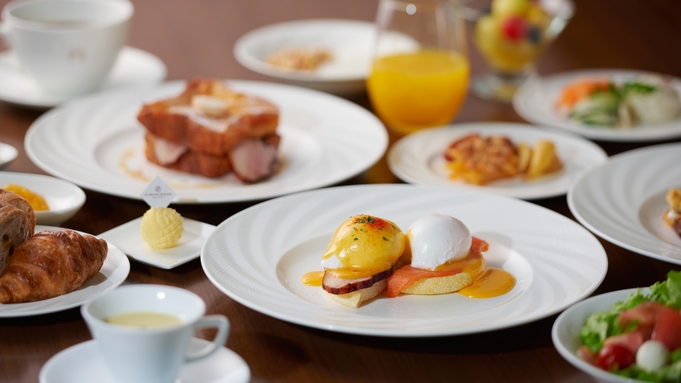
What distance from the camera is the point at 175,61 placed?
10.0 ft

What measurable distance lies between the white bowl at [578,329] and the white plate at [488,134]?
26.6 inches

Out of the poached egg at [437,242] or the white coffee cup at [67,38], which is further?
the white coffee cup at [67,38]

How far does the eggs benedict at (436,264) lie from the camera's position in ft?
4.63

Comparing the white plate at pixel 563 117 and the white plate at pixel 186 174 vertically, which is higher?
the white plate at pixel 563 117

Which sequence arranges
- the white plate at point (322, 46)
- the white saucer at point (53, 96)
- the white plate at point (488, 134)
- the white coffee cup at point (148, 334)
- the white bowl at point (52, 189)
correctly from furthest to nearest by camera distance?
the white plate at point (322, 46)
the white saucer at point (53, 96)
the white plate at point (488, 134)
the white bowl at point (52, 189)
the white coffee cup at point (148, 334)

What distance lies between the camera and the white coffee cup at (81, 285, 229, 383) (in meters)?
1.03

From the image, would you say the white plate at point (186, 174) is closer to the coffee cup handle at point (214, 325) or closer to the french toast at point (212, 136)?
the french toast at point (212, 136)

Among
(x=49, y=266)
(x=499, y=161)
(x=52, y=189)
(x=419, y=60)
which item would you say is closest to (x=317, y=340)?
(x=49, y=266)

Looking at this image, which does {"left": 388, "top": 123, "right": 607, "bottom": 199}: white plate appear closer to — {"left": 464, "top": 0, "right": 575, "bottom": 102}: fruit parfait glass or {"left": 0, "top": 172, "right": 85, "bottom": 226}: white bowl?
{"left": 464, "top": 0, "right": 575, "bottom": 102}: fruit parfait glass

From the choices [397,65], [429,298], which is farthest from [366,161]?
[429,298]

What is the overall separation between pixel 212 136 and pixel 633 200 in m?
1.09

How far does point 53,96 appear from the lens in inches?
98.9

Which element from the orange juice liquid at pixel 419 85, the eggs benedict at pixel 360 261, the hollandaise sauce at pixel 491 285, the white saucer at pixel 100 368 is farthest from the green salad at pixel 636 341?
the orange juice liquid at pixel 419 85

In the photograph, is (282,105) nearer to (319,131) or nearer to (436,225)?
(319,131)
